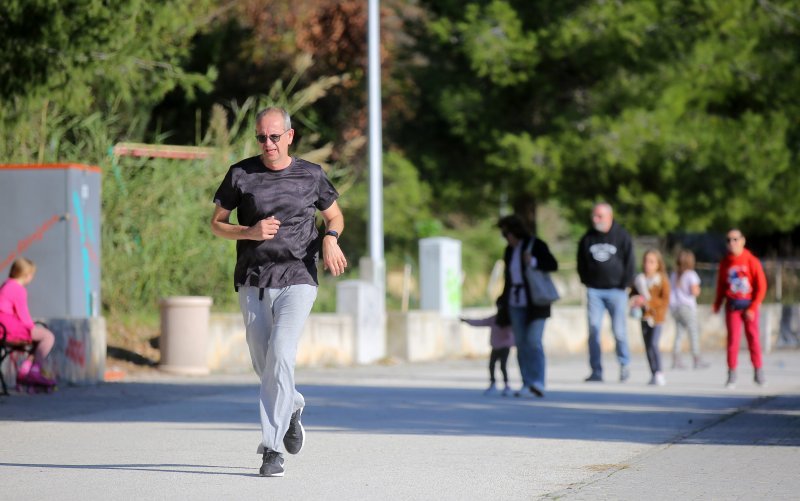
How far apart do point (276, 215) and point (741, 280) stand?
836 centimetres

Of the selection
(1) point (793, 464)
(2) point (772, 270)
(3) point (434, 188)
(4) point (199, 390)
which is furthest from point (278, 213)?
(3) point (434, 188)

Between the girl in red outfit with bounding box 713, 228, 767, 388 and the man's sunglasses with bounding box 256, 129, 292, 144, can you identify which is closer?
the man's sunglasses with bounding box 256, 129, 292, 144

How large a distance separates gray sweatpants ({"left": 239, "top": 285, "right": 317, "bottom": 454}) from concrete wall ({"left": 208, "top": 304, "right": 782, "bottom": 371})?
9448 millimetres

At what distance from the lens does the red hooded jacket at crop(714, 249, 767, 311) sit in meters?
15.0

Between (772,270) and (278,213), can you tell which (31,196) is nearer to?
(278,213)

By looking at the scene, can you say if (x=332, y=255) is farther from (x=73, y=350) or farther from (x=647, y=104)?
(x=647, y=104)

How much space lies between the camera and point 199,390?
14297 mm

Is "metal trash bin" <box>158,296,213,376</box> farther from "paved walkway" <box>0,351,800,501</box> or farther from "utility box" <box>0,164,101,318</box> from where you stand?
"utility box" <box>0,164,101,318</box>

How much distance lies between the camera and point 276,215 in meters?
7.89

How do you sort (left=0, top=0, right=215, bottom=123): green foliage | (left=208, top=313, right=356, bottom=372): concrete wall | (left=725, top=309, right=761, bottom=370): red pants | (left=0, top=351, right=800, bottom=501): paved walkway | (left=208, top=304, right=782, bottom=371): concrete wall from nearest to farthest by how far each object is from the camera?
(left=0, top=351, right=800, bottom=501): paved walkway, (left=0, top=0, right=215, bottom=123): green foliage, (left=725, top=309, right=761, bottom=370): red pants, (left=208, top=313, right=356, bottom=372): concrete wall, (left=208, top=304, right=782, bottom=371): concrete wall

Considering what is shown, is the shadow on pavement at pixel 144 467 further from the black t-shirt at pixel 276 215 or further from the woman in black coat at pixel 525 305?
the woman in black coat at pixel 525 305

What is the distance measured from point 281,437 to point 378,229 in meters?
12.6

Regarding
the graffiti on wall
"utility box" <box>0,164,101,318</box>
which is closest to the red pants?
"utility box" <box>0,164,101,318</box>

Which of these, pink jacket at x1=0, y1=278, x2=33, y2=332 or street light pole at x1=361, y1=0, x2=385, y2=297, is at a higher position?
street light pole at x1=361, y1=0, x2=385, y2=297
